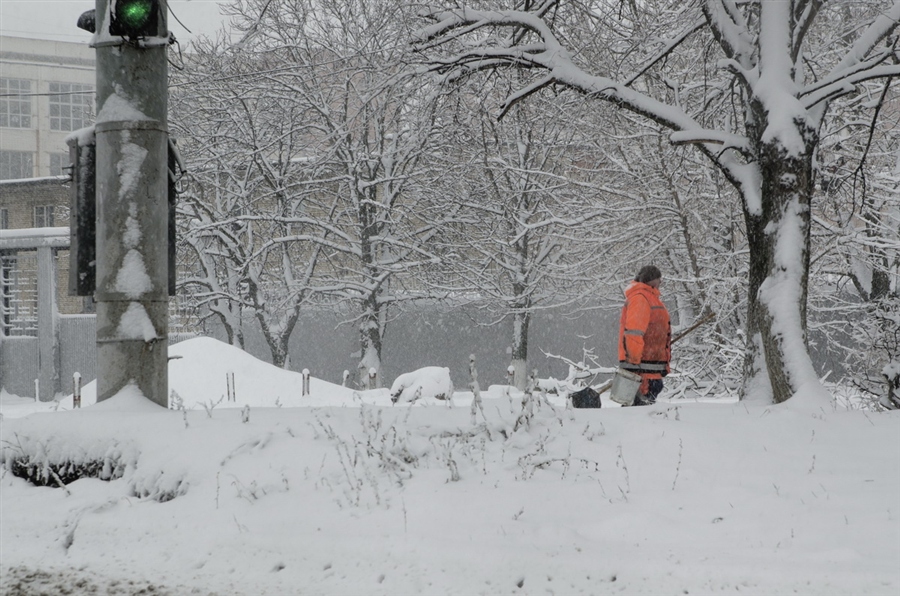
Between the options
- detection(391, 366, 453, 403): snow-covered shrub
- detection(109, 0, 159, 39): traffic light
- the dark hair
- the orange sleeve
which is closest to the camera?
detection(109, 0, 159, 39): traffic light

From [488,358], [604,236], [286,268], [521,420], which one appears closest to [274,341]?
[286,268]

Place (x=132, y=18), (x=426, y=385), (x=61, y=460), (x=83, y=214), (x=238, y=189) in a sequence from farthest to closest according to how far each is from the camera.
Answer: (x=238, y=189) < (x=426, y=385) < (x=83, y=214) < (x=132, y=18) < (x=61, y=460)

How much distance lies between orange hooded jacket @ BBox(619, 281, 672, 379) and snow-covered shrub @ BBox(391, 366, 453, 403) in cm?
598

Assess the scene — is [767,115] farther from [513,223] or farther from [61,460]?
[513,223]

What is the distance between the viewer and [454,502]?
4.52 meters

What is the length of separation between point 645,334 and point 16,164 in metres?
60.2

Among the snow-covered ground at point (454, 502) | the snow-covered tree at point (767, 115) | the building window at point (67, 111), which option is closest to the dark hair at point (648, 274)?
the snow-covered tree at point (767, 115)

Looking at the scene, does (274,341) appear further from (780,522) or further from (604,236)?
(780,522)

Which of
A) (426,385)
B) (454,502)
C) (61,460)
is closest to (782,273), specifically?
(454,502)

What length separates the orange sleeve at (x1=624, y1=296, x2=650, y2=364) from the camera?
28.1ft

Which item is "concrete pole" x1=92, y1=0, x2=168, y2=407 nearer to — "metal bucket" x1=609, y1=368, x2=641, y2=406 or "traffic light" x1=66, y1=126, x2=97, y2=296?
"traffic light" x1=66, y1=126, x2=97, y2=296

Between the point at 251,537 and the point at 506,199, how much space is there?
14.8 meters

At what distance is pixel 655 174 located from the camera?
46.4 ft

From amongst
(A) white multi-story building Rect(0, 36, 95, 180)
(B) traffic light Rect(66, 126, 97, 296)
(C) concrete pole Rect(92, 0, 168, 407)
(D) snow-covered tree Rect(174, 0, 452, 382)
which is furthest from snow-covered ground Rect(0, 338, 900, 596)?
(A) white multi-story building Rect(0, 36, 95, 180)
